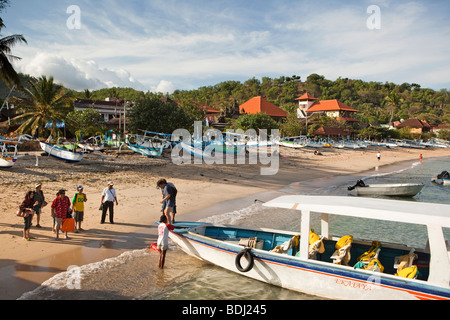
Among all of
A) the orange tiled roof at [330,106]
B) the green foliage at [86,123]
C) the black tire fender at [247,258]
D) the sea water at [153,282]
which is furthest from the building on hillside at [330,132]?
the black tire fender at [247,258]

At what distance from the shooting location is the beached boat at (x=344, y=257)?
20.9ft

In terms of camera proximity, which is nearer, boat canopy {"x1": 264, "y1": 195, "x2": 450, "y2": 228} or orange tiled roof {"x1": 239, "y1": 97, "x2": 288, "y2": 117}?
boat canopy {"x1": 264, "y1": 195, "x2": 450, "y2": 228}

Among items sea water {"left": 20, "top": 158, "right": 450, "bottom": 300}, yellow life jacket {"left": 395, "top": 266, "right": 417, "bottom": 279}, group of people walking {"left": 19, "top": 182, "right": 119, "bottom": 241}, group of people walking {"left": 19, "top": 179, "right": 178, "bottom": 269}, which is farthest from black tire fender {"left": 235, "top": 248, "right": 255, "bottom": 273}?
group of people walking {"left": 19, "top": 182, "right": 119, "bottom": 241}

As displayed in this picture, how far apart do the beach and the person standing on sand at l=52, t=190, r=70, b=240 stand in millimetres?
553

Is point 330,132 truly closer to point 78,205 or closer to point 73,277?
point 78,205

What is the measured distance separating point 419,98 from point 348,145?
319 feet

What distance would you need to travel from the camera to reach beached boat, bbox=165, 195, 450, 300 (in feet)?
20.9

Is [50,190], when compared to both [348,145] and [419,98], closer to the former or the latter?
[348,145]

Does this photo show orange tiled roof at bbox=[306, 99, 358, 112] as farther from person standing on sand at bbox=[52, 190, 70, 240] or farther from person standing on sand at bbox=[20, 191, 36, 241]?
person standing on sand at bbox=[20, 191, 36, 241]

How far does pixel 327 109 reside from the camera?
80.9m

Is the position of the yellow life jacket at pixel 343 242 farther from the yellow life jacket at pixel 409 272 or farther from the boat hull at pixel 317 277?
the yellow life jacket at pixel 409 272

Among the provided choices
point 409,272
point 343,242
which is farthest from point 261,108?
point 409,272

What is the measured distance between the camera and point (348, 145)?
59.2 metres
